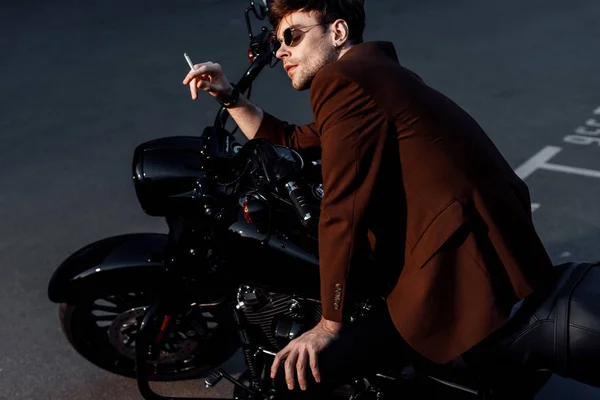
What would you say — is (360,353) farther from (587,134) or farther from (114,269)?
(587,134)

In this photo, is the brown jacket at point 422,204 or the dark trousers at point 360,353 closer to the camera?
the brown jacket at point 422,204

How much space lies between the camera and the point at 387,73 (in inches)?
94.0

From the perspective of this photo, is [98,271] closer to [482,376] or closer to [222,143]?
[222,143]

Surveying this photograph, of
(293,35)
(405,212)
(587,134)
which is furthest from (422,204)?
(587,134)

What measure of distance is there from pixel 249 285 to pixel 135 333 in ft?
3.16

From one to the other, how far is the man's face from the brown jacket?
0.42 ft

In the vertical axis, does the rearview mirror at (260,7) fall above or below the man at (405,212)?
above

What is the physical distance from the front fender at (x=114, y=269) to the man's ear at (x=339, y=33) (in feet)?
3.77

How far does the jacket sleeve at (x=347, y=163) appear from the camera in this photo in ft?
7.55

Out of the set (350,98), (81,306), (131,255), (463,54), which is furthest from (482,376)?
(463,54)

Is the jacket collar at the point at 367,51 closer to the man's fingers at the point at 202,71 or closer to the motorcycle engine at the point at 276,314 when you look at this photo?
the man's fingers at the point at 202,71

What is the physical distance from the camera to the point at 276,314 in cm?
292

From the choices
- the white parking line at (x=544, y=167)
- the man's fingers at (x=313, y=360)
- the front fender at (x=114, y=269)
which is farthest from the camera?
the white parking line at (x=544, y=167)

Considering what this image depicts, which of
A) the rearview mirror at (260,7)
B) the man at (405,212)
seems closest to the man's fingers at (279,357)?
the man at (405,212)
